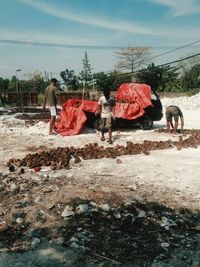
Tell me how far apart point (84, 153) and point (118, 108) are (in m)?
5.54

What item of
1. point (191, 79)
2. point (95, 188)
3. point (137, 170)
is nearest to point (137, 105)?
point (137, 170)

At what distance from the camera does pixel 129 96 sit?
627 inches

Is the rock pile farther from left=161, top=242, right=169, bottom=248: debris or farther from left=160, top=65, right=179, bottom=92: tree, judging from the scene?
left=161, top=242, right=169, bottom=248: debris

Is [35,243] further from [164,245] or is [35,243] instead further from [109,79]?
[109,79]

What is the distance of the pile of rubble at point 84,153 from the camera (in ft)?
30.6

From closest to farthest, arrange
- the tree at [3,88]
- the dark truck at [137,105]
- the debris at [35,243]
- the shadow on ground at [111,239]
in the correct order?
the shadow on ground at [111,239] → the debris at [35,243] → the dark truck at [137,105] → the tree at [3,88]

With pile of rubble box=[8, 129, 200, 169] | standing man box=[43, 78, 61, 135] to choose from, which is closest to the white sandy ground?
pile of rubble box=[8, 129, 200, 169]

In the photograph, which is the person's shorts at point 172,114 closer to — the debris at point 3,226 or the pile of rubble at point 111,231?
the pile of rubble at point 111,231

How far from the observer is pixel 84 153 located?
34.1ft

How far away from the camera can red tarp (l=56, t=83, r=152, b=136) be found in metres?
14.6

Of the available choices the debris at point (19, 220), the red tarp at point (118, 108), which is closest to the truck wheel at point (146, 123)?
the red tarp at point (118, 108)

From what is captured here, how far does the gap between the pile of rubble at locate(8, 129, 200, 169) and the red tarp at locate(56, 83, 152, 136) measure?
296 cm

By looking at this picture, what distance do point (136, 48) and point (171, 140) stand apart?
59039mm

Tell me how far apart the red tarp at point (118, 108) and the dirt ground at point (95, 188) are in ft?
10.3
